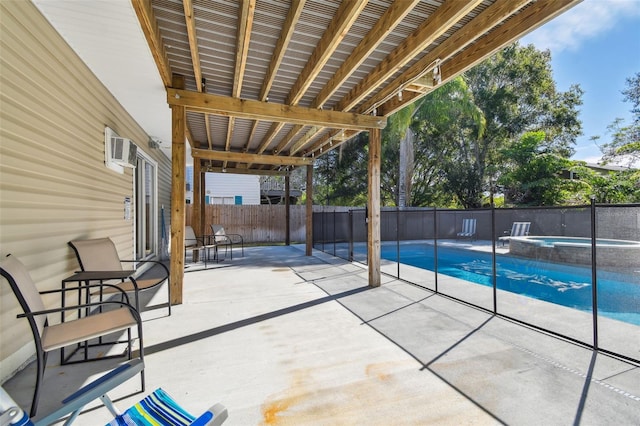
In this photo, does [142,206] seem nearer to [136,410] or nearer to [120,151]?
[120,151]

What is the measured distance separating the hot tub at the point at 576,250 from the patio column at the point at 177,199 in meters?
7.17

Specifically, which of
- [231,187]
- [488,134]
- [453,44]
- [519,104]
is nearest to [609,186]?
[488,134]

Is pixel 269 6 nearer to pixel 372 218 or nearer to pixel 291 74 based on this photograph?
pixel 291 74

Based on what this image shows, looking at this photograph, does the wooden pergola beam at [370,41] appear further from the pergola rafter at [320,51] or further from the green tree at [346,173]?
the green tree at [346,173]

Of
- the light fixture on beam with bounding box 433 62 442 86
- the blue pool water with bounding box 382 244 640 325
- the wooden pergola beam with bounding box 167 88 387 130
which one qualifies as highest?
the light fixture on beam with bounding box 433 62 442 86

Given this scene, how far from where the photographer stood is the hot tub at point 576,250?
625 cm

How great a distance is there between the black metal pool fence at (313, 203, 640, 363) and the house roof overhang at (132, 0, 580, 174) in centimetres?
177

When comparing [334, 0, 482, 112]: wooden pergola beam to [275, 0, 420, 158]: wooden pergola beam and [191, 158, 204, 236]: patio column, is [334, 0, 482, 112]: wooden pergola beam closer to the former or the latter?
[275, 0, 420, 158]: wooden pergola beam

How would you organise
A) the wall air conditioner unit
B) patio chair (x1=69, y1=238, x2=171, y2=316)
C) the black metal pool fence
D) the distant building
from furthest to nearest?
1. the distant building
2. the wall air conditioner unit
3. patio chair (x1=69, y1=238, x2=171, y2=316)
4. the black metal pool fence

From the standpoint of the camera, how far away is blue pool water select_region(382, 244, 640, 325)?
4883 mm

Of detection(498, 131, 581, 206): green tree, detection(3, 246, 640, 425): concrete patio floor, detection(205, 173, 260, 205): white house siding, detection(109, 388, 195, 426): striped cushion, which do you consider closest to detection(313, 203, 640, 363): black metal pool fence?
detection(3, 246, 640, 425): concrete patio floor

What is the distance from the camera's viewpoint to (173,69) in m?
3.99

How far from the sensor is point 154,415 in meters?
1.35

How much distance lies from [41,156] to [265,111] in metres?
2.77
